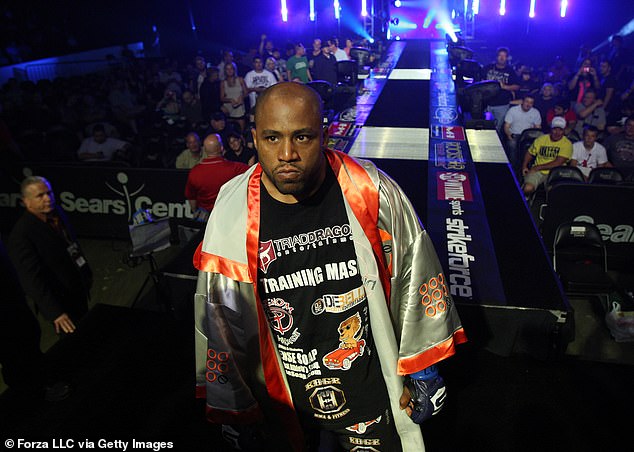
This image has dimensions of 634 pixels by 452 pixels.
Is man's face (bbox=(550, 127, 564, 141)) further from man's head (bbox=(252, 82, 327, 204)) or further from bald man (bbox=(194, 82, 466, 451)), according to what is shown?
man's head (bbox=(252, 82, 327, 204))

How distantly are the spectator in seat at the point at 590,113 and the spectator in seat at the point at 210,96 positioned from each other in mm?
6984

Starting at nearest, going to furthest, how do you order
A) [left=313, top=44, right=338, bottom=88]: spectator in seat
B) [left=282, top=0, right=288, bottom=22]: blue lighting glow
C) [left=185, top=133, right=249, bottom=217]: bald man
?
[left=185, top=133, right=249, bottom=217]: bald man
[left=313, top=44, right=338, bottom=88]: spectator in seat
[left=282, top=0, right=288, bottom=22]: blue lighting glow

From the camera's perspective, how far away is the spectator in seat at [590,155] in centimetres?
613

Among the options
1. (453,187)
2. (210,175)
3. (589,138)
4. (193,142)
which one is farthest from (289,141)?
(589,138)

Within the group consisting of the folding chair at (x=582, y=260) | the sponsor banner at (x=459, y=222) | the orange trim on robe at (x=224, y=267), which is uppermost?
the orange trim on robe at (x=224, y=267)

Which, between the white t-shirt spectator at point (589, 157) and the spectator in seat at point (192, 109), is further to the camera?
the spectator in seat at point (192, 109)

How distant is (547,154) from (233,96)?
228 inches

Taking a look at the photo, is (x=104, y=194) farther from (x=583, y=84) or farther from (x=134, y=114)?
(x=583, y=84)

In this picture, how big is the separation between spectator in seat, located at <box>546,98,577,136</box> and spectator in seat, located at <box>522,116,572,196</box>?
121 centimetres

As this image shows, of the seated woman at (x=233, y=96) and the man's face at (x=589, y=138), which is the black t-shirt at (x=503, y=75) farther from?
the seated woman at (x=233, y=96)

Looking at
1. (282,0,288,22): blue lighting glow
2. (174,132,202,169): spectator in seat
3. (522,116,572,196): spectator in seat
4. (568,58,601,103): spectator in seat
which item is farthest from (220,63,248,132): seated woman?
(282,0,288,22): blue lighting glow

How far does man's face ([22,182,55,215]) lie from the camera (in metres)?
3.35

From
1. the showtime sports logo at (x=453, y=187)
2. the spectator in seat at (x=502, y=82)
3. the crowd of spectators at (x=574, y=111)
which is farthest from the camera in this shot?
the spectator in seat at (x=502, y=82)

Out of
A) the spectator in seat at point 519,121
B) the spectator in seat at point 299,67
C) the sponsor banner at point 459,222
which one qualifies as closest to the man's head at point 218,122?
the sponsor banner at point 459,222
